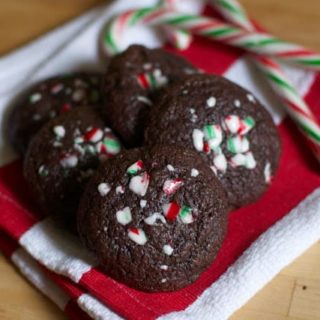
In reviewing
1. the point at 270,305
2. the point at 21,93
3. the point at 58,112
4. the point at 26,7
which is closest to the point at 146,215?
the point at 270,305

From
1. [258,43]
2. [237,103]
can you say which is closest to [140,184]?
[237,103]

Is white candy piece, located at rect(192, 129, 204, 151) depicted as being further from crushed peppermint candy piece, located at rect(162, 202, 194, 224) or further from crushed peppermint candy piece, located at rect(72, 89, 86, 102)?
crushed peppermint candy piece, located at rect(72, 89, 86, 102)

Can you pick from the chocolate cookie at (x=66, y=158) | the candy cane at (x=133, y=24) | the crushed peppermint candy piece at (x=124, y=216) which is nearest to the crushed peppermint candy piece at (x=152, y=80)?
the chocolate cookie at (x=66, y=158)

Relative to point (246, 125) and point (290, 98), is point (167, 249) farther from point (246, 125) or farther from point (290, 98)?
point (290, 98)

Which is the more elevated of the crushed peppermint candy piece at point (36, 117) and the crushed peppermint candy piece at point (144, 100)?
the crushed peppermint candy piece at point (36, 117)

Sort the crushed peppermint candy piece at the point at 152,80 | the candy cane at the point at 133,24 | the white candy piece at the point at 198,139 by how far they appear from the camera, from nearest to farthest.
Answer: the white candy piece at the point at 198,139 → the crushed peppermint candy piece at the point at 152,80 → the candy cane at the point at 133,24

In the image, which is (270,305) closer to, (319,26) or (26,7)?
(319,26)

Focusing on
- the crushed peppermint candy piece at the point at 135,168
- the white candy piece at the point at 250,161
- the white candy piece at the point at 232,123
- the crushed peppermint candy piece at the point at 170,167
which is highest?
the crushed peppermint candy piece at the point at 135,168

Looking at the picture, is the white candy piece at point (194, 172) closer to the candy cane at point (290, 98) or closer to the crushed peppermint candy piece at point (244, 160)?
the crushed peppermint candy piece at point (244, 160)
